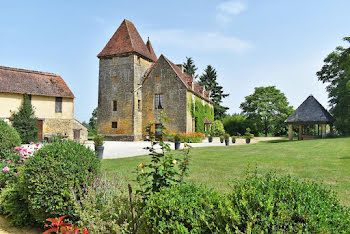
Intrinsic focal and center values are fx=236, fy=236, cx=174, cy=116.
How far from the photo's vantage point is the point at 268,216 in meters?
2.38

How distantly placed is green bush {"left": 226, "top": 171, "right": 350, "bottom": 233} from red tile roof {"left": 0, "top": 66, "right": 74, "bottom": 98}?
93.2 feet

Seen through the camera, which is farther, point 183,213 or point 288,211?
point 183,213

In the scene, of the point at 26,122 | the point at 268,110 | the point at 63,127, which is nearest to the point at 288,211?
the point at 26,122

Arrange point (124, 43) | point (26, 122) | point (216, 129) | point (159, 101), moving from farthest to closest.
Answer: point (216, 129), point (124, 43), point (159, 101), point (26, 122)

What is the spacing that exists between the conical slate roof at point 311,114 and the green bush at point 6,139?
26547 mm

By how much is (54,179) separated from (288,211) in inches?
149

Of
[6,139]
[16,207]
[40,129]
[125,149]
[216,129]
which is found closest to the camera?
[16,207]

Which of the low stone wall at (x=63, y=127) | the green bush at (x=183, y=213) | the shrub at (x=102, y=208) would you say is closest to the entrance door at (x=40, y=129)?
the low stone wall at (x=63, y=127)

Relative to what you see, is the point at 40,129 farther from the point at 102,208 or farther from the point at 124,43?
the point at 102,208

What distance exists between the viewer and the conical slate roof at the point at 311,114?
85.6ft

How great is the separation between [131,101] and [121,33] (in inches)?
377

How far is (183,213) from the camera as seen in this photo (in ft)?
8.79

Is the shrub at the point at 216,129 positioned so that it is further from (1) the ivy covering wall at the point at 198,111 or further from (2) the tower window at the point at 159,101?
(2) the tower window at the point at 159,101

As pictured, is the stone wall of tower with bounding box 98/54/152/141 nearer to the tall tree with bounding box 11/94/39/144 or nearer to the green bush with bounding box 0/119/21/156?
the tall tree with bounding box 11/94/39/144
